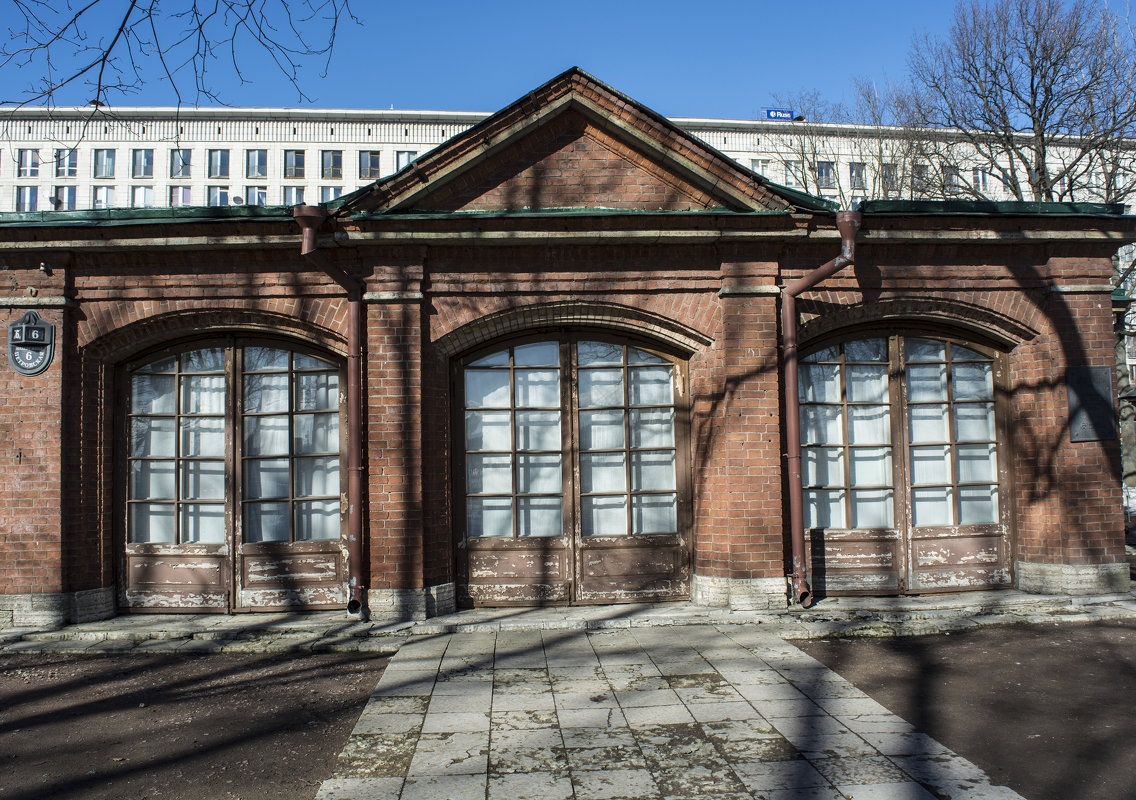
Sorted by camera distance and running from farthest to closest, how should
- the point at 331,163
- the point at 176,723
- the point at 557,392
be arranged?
the point at 331,163 < the point at 557,392 < the point at 176,723

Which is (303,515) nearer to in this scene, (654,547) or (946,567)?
(654,547)

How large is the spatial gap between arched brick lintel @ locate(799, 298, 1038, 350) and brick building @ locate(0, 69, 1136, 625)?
4 centimetres

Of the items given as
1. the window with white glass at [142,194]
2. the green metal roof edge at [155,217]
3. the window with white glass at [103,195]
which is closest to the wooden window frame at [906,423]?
the green metal roof edge at [155,217]

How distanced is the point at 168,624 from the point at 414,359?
3.25 meters

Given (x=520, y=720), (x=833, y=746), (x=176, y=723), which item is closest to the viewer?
(x=833, y=746)

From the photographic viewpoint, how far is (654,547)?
7.30 m

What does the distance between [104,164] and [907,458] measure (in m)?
49.5

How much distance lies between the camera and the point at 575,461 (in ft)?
24.1

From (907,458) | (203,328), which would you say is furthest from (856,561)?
(203,328)

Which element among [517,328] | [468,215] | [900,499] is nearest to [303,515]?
[517,328]

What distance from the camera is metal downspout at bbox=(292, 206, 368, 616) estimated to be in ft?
21.8

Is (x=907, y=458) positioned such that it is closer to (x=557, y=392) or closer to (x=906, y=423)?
(x=906, y=423)

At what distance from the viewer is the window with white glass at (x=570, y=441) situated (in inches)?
288

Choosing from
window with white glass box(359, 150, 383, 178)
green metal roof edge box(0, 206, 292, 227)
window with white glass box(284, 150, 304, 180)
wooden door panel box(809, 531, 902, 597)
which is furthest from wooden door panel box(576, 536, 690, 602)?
window with white glass box(284, 150, 304, 180)
